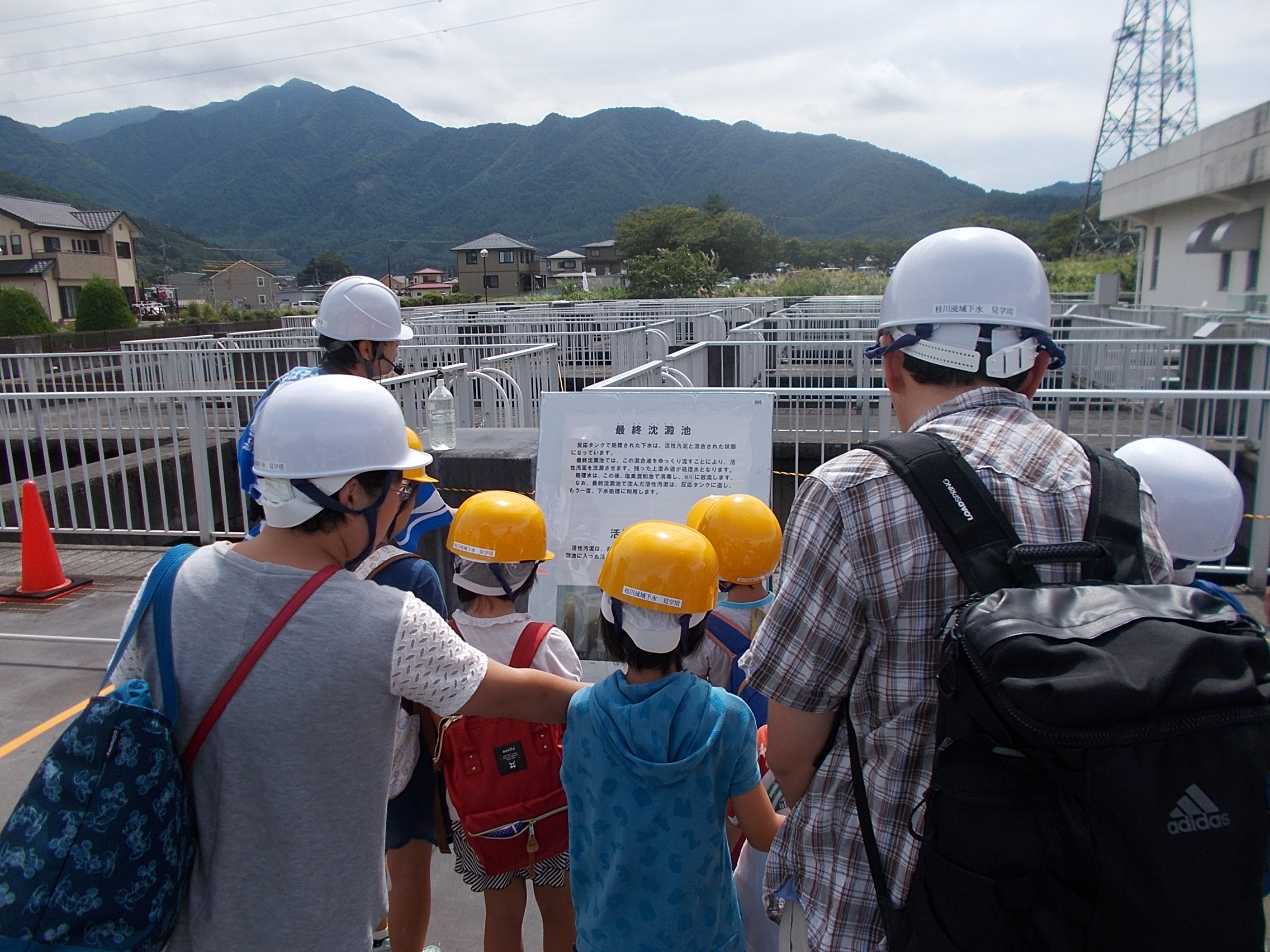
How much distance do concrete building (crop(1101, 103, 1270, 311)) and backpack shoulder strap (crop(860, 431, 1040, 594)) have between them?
70.0ft

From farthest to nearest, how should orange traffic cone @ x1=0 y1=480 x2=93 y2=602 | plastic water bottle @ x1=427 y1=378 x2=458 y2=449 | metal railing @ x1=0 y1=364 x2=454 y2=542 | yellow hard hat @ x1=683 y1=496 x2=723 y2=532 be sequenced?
metal railing @ x1=0 y1=364 x2=454 y2=542
orange traffic cone @ x1=0 y1=480 x2=93 y2=602
plastic water bottle @ x1=427 y1=378 x2=458 y2=449
yellow hard hat @ x1=683 y1=496 x2=723 y2=532

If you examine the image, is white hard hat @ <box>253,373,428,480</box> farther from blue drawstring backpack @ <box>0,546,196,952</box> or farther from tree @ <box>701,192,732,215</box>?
tree @ <box>701,192,732,215</box>

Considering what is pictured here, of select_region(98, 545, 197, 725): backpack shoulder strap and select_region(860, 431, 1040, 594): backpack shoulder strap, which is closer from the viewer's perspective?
select_region(860, 431, 1040, 594): backpack shoulder strap

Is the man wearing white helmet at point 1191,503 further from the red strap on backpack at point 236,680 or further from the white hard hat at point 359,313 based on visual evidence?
the white hard hat at point 359,313

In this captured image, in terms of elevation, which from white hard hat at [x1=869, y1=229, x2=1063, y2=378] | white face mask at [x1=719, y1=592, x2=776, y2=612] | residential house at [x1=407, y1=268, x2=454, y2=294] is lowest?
white face mask at [x1=719, y1=592, x2=776, y2=612]

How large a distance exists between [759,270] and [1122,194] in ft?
226

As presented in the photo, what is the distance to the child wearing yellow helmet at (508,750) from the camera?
2.31 m

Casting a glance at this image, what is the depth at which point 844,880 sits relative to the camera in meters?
1.54

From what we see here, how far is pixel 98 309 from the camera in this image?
30219 millimetres

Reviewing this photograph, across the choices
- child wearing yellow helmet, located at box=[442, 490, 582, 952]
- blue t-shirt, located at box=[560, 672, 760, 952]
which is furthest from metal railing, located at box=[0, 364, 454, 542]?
blue t-shirt, located at box=[560, 672, 760, 952]

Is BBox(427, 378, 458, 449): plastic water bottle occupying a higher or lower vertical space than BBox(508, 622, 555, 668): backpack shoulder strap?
higher

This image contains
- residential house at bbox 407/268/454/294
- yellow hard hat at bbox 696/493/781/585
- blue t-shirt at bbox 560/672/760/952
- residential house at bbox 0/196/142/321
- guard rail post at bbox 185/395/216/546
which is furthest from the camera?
residential house at bbox 407/268/454/294

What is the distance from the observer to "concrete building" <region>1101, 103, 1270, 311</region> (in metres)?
18.8

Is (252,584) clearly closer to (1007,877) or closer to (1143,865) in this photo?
(1007,877)
